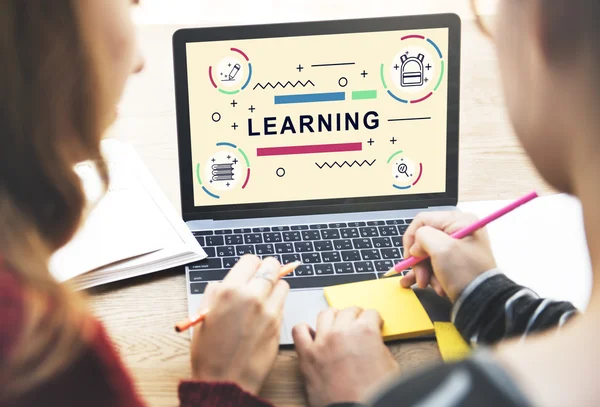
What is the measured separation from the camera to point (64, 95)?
59cm

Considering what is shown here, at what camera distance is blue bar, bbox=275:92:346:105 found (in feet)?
3.37

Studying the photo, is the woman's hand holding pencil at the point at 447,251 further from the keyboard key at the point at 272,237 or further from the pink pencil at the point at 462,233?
the keyboard key at the point at 272,237

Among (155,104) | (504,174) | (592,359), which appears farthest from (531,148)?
(155,104)

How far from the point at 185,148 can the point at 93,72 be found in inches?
16.5

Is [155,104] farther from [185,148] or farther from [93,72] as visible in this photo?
[93,72]

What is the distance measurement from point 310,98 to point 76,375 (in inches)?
23.5

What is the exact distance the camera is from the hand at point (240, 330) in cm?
74

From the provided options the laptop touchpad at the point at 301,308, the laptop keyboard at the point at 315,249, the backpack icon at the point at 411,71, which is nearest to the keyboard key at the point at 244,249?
the laptop keyboard at the point at 315,249

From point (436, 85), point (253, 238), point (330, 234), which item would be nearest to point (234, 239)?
point (253, 238)

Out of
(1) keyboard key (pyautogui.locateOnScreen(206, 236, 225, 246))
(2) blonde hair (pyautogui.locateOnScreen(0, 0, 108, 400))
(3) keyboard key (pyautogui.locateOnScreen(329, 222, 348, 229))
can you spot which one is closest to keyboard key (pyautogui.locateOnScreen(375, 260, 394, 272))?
(3) keyboard key (pyautogui.locateOnScreen(329, 222, 348, 229))

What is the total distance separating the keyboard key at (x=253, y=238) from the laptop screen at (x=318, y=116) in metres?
0.06

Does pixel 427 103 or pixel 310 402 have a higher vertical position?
pixel 427 103

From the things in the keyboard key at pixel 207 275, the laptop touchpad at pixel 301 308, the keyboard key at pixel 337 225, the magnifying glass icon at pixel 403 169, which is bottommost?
the laptop touchpad at pixel 301 308

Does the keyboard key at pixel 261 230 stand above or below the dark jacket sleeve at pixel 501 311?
above
